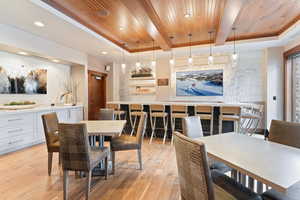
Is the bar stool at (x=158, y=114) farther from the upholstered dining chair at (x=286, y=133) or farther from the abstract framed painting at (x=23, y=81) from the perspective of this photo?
the abstract framed painting at (x=23, y=81)

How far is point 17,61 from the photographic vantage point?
4.07 meters

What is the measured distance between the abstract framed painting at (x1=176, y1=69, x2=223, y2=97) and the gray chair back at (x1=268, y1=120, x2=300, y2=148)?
3965 mm

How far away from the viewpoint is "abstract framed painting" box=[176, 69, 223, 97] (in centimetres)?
567

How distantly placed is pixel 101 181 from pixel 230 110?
3024 millimetres

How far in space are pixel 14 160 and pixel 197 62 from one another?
5.66 metres

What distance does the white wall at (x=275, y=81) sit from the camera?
4.82m

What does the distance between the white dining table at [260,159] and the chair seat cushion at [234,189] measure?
23 centimetres

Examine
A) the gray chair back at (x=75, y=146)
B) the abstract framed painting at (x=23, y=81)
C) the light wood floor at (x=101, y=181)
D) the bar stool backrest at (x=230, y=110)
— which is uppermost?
the abstract framed painting at (x=23, y=81)

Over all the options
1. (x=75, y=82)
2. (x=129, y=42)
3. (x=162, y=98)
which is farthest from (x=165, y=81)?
(x=75, y=82)

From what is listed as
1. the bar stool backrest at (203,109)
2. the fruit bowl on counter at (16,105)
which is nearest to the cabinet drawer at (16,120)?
the fruit bowl on counter at (16,105)

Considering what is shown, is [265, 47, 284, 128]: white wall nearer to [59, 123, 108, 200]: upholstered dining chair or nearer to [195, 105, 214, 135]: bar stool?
[195, 105, 214, 135]: bar stool

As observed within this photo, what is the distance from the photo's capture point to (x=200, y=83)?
5.89 m

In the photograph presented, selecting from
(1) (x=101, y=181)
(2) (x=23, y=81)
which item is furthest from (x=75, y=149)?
(2) (x=23, y=81)

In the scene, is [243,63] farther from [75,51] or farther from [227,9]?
[75,51]
